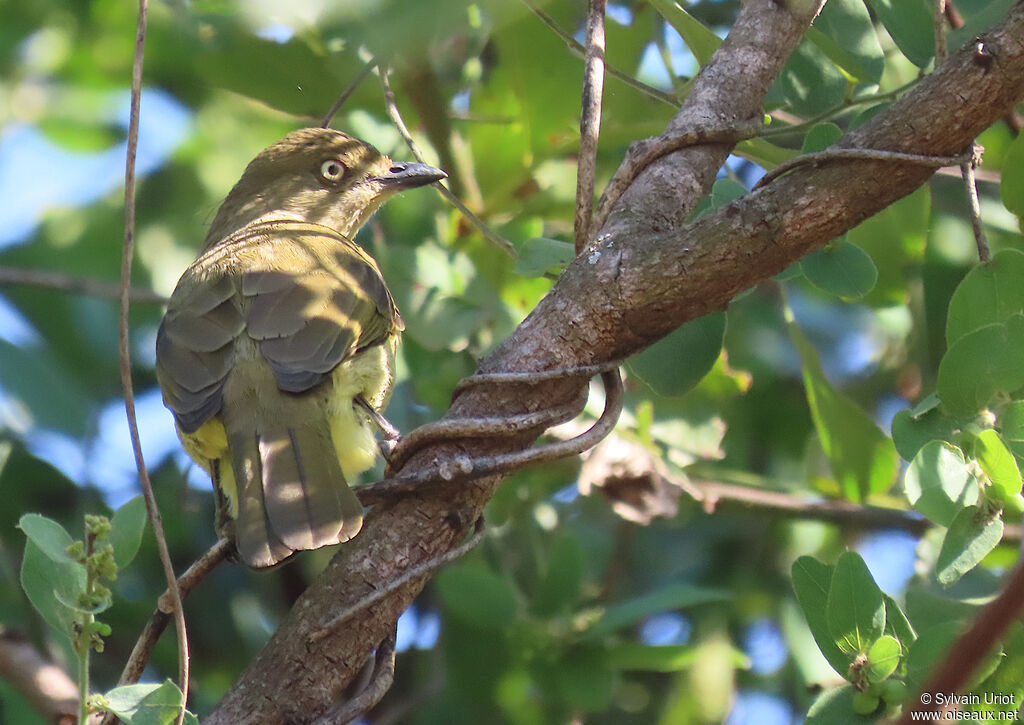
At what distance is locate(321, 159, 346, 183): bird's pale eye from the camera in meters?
4.69

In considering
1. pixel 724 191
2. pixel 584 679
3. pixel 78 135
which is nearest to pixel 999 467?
pixel 724 191

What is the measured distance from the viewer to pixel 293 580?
4473mm

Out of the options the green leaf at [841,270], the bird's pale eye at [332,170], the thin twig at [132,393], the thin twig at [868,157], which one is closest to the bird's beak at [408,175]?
the bird's pale eye at [332,170]

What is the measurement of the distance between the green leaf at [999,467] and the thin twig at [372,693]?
3.53 feet

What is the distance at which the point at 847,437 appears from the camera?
328cm

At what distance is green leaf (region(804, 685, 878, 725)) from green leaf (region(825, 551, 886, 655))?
89 mm

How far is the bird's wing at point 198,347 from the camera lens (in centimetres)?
311

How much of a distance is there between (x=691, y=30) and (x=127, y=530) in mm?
1722

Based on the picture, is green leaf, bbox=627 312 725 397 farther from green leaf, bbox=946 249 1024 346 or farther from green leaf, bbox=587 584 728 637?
green leaf, bbox=587 584 728 637

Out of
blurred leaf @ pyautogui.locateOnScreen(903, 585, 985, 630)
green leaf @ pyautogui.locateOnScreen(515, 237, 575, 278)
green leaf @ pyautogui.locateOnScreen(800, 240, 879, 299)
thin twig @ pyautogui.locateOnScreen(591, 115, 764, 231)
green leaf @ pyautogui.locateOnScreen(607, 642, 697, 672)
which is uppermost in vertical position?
thin twig @ pyautogui.locateOnScreen(591, 115, 764, 231)

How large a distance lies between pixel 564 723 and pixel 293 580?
3.99ft

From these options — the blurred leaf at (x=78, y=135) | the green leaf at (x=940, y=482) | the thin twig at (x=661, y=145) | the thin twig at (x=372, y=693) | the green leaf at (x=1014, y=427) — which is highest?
the blurred leaf at (x=78, y=135)

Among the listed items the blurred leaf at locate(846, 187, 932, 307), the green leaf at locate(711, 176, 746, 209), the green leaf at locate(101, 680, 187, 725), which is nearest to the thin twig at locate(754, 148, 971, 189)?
the green leaf at locate(711, 176, 746, 209)

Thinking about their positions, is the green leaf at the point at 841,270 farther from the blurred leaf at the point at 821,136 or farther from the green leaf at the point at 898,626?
the green leaf at the point at 898,626
